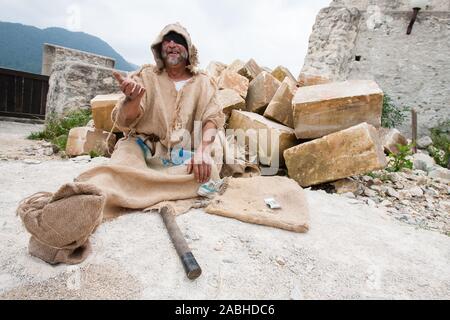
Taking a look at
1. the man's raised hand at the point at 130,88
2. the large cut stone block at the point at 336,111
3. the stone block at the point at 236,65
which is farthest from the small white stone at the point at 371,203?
the stone block at the point at 236,65

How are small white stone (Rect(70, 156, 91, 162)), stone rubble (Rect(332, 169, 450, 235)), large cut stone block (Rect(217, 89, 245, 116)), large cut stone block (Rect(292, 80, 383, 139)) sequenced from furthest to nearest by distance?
large cut stone block (Rect(217, 89, 245, 116)) < small white stone (Rect(70, 156, 91, 162)) < large cut stone block (Rect(292, 80, 383, 139)) < stone rubble (Rect(332, 169, 450, 235))

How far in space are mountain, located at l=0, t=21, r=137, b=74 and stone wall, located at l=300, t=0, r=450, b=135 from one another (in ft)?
136

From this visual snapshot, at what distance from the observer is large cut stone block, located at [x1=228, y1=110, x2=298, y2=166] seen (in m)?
3.53

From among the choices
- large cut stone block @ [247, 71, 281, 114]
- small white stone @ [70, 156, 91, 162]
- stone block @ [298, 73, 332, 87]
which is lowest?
small white stone @ [70, 156, 91, 162]

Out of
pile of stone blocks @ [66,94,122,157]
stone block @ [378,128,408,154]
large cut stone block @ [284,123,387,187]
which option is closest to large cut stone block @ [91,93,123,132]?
pile of stone blocks @ [66,94,122,157]

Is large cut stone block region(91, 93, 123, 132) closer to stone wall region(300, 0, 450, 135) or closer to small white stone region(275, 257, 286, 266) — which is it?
small white stone region(275, 257, 286, 266)

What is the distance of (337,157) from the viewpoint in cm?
311

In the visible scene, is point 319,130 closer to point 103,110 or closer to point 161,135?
point 161,135

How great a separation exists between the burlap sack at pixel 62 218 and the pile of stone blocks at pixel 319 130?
7.53 ft

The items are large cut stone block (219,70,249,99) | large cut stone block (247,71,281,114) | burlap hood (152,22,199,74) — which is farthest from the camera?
large cut stone block (219,70,249,99)

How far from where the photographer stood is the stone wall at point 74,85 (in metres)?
5.29

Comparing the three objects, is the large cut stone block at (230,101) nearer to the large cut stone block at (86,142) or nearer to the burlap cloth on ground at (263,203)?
the large cut stone block at (86,142)
